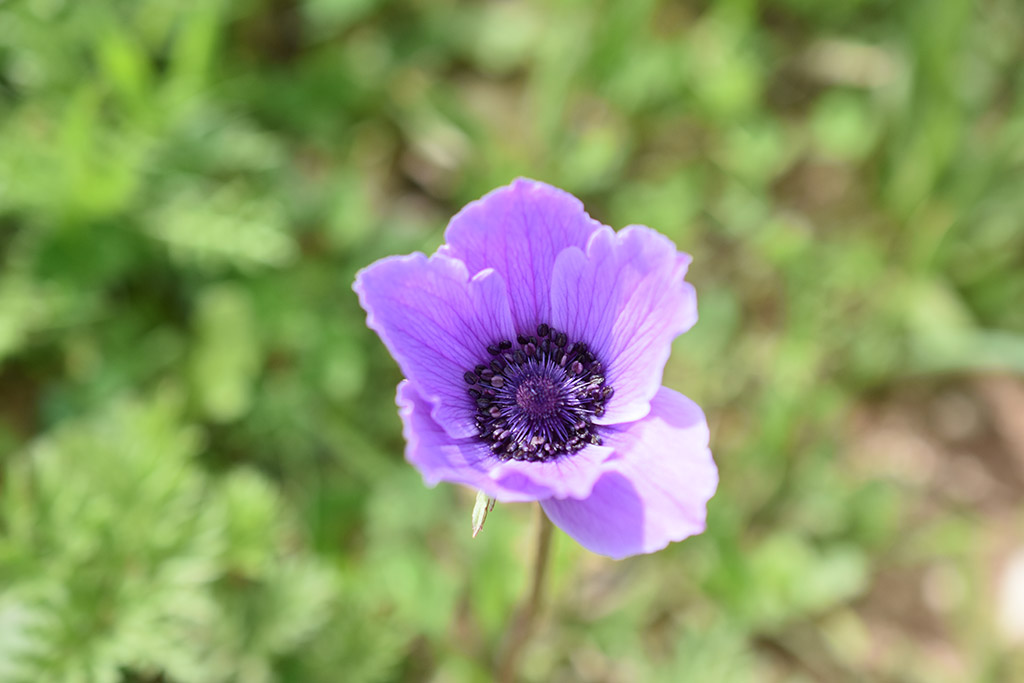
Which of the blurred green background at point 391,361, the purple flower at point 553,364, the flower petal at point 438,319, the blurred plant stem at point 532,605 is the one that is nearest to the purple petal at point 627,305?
the purple flower at point 553,364

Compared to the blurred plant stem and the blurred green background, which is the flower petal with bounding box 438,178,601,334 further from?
the blurred green background

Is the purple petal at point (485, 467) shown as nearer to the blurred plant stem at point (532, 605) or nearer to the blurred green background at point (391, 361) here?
the blurred plant stem at point (532, 605)

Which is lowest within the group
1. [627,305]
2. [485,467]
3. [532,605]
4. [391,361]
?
[391,361]

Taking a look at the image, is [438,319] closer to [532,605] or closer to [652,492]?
[652,492]

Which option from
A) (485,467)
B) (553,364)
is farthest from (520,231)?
(485,467)

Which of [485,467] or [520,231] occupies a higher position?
[520,231]

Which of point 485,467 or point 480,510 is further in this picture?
point 485,467

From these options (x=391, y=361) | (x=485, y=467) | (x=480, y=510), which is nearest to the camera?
(x=480, y=510)

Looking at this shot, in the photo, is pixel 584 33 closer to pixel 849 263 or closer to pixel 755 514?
pixel 849 263
